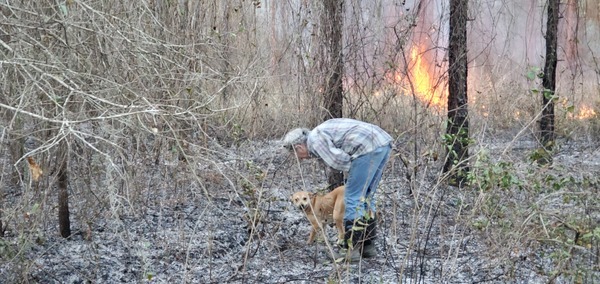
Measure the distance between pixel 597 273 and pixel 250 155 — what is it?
4901mm

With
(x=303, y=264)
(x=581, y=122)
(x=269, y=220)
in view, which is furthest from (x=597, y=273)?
(x=581, y=122)

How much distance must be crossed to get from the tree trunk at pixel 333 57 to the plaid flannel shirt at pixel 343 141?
2761 mm

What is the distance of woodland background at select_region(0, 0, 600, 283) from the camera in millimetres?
5137

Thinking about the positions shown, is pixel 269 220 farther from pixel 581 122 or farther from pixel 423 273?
pixel 581 122

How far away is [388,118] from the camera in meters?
10.1

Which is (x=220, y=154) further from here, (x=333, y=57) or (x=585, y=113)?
(x=585, y=113)

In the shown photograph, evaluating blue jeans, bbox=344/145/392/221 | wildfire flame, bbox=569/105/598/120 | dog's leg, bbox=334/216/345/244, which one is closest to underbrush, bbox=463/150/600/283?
blue jeans, bbox=344/145/392/221

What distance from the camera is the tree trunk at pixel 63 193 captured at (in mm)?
6209

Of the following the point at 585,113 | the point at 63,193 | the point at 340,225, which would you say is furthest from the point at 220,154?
the point at 585,113

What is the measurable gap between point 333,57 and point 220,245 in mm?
3140

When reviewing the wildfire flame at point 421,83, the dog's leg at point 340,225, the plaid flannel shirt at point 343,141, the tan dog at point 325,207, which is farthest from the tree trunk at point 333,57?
the plaid flannel shirt at point 343,141

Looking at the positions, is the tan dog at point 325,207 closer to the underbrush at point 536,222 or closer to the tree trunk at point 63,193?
the underbrush at point 536,222

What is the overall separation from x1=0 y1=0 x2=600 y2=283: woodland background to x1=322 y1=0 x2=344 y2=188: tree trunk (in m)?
0.09

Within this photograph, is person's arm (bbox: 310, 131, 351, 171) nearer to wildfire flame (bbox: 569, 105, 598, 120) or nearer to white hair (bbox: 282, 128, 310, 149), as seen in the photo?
white hair (bbox: 282, 128, 310, 149)
